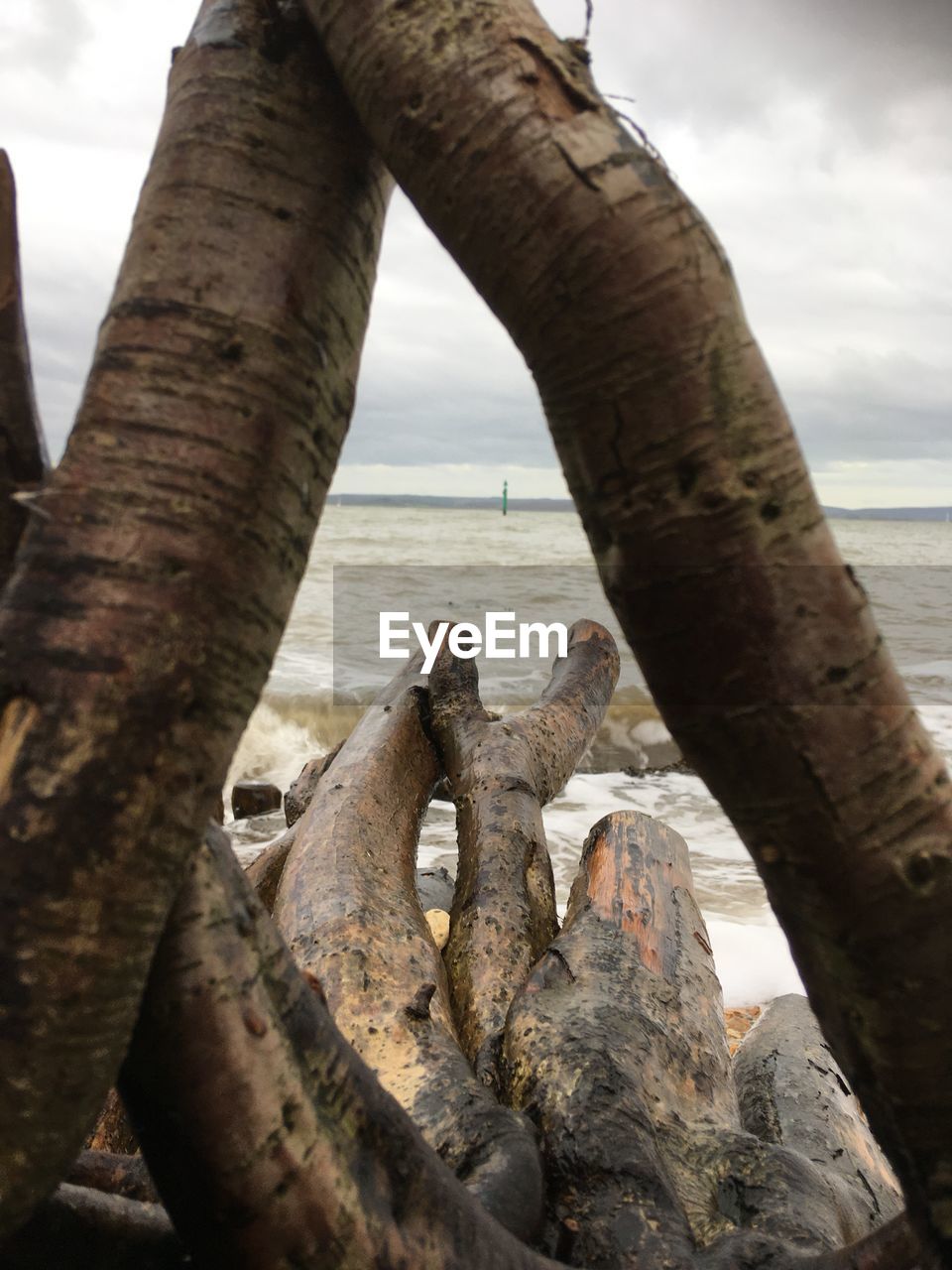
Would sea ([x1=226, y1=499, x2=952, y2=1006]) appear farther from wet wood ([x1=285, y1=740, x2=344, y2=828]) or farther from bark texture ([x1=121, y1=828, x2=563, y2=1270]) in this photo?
bark texture ([x1=121, y1=828, x2=563, y2=1270])

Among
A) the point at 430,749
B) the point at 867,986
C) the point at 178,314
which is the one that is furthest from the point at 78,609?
the point at 430,749

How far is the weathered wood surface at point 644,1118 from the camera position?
180cm

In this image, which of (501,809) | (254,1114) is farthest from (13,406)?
(501,809)

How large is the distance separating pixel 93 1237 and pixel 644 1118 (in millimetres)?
1128

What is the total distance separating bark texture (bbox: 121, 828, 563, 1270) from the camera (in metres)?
1.17

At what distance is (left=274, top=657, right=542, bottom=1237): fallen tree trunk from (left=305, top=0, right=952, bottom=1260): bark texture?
914 mm

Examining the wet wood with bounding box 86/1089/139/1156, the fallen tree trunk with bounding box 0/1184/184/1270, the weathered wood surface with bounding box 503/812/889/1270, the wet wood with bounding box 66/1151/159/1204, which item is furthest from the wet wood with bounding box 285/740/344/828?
the fallen tree trunk with bounding box 0/1184/184/1270

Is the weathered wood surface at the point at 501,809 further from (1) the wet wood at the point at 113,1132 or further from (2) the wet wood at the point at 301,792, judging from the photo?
(1) the wet wood at the point at 113,1132

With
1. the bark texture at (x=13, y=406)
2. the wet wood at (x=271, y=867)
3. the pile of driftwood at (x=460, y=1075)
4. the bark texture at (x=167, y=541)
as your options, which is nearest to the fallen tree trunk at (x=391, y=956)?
the pile of driftwood at (x=460, y=1075)

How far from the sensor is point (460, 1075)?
7.14ft

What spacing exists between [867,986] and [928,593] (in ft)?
76.4

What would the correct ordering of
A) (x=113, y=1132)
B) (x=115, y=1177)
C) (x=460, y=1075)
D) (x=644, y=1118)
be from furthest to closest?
(x=113, y=1132) < (x=460, y=1075) < (x=644, y=1118) < (x=115, y=1177)

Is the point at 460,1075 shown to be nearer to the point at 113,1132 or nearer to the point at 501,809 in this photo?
the point at 113,1132

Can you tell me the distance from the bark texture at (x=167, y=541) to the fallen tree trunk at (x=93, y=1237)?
0.25m
